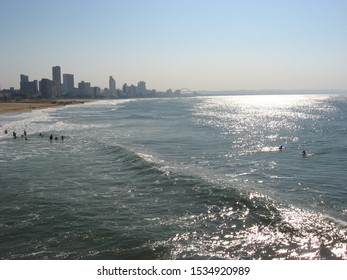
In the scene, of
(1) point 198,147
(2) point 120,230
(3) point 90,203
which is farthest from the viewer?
(1) point 198,147

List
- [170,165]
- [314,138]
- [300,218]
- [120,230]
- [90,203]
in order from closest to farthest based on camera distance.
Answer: [120,230]
[300,218]
[90,203]
[170,165]
[314,138]

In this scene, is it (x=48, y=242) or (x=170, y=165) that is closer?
(x=48, y=242)

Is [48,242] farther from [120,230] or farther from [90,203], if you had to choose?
[90,203]

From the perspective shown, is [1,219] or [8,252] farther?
[1,219]

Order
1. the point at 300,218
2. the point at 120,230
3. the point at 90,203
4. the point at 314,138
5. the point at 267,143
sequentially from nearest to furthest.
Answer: the point at 120,230 < the point at 300,218 < the point at 90,203 < the point at 267,143 < the point at 314,138

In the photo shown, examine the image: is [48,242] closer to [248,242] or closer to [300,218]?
[248,242]

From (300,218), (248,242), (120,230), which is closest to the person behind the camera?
(248,242)

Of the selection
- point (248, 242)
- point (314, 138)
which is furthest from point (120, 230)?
point (314, 138)

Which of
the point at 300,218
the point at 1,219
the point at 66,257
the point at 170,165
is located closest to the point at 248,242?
the point at 300,218

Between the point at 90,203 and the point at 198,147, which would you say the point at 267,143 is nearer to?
the point at 198,147
